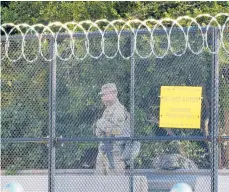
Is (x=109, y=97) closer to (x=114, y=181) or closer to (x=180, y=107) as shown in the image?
(x=180, y=107)

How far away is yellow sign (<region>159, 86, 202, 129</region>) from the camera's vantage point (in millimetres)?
8391

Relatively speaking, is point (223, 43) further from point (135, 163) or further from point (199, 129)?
point (135, 163)

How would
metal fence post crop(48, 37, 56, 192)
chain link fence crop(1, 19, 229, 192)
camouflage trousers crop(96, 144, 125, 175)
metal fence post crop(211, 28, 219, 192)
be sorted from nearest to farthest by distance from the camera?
metal fence post crop(211, 28, 219, 192)
chain link fence crop(1, 19, 229, 192)
camouflage trousers crop(96, 144, 125, 175)
metal fence post crop(48, 37, 56, 192)

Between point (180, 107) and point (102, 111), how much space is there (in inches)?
39.3

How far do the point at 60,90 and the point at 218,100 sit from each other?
1981mm

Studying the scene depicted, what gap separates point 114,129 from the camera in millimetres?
8750

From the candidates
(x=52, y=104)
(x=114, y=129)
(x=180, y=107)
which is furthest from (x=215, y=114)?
(x=52, y=104)

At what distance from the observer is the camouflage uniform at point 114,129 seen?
8680mm

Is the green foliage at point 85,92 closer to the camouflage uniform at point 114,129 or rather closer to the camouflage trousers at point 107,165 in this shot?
the camouflage uniform at point 114,129

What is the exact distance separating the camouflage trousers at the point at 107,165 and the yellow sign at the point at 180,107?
27.2 inches

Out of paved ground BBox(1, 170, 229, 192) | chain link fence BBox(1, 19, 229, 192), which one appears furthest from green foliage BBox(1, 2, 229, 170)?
paved ground BBox(1, 170, 229, 192)

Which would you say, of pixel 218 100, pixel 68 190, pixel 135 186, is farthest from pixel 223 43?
pixel 68 190

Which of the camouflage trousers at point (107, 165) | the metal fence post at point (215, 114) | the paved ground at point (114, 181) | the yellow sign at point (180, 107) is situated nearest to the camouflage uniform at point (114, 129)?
the camouflage trousers at point (107, 165)

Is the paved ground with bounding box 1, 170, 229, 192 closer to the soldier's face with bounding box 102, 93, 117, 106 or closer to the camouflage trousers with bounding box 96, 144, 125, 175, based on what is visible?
the camouflage trousers with bounding box 96, 144, 125, 175
